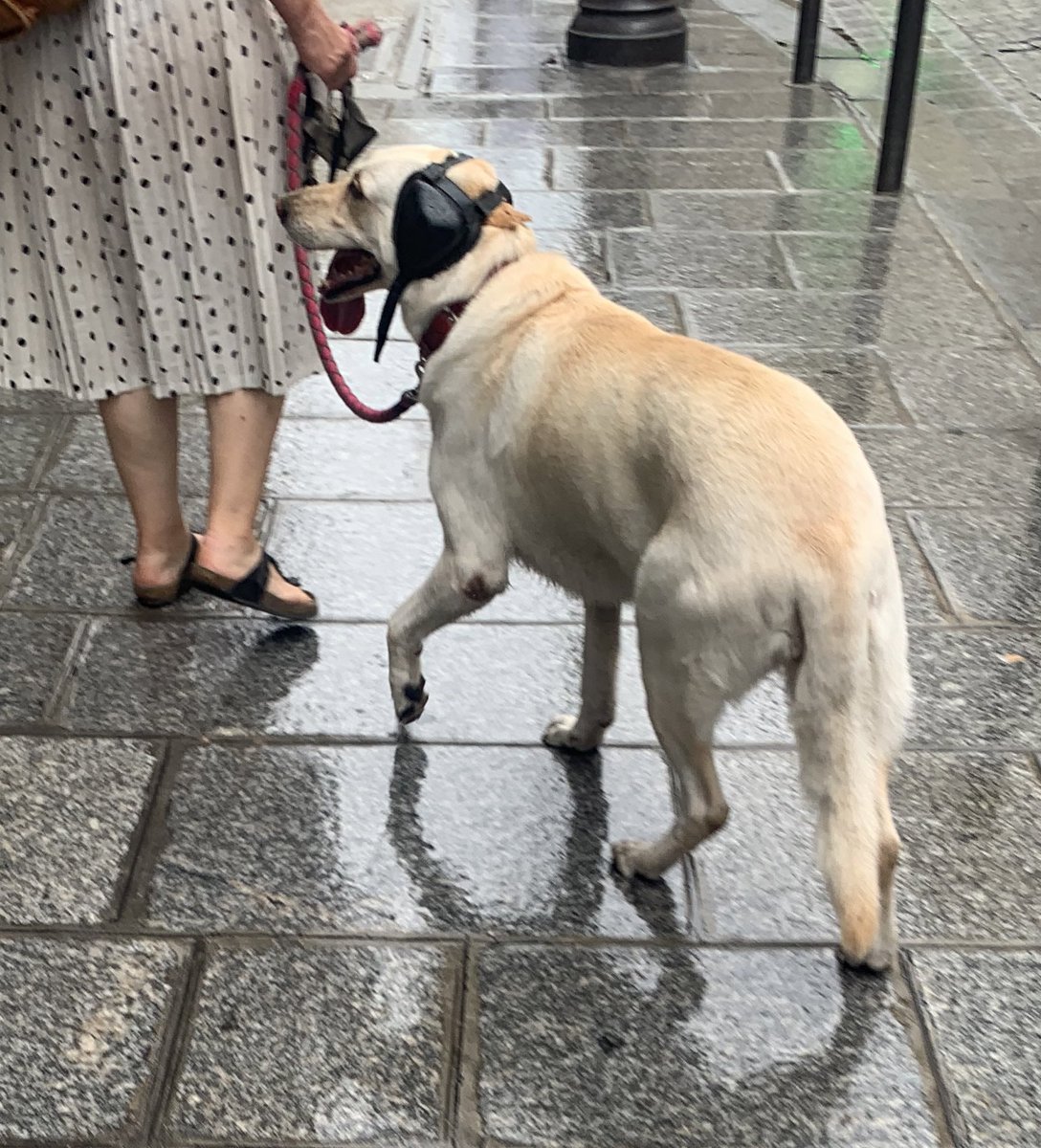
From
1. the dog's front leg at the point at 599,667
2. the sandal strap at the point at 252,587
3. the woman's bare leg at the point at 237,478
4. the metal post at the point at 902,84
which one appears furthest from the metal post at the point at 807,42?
Result: the dog's front leg at the point at 599,667

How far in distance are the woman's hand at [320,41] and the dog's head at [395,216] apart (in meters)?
0.38

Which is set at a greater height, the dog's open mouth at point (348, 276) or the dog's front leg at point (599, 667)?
the dog's open mouth at point (348, 276)

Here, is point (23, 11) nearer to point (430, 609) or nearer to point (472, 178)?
point (472, 178)

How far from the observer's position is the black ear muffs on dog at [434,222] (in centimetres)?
249

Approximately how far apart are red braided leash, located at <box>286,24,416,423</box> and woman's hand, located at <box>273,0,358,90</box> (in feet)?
0.30

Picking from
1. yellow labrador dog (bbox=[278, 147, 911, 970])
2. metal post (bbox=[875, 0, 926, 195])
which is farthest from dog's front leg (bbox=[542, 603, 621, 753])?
metal post (bbox=[875, 0, 926, 195])

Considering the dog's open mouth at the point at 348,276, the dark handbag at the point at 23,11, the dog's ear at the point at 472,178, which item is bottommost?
the dog's open mouth at the point at 348,276

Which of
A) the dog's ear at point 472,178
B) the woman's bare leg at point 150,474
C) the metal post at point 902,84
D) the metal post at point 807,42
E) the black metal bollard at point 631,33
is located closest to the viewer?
the dog's ear at point 472,178

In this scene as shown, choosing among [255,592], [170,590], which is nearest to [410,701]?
[255,592]

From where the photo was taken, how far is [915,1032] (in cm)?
234

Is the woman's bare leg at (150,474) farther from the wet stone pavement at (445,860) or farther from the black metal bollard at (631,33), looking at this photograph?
the black metal bollard at (631,33)

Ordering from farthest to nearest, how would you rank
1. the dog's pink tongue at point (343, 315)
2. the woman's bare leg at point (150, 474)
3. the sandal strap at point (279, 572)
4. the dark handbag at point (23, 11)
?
the sandal strap at point (279, 572) → the woman's bare leg at point (150, 474) → the dog's pink tongue at point (343, 315) → the dark handbag at point (23, 11)

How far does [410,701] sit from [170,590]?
846 mm

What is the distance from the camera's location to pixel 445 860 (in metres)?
A: 2.70
